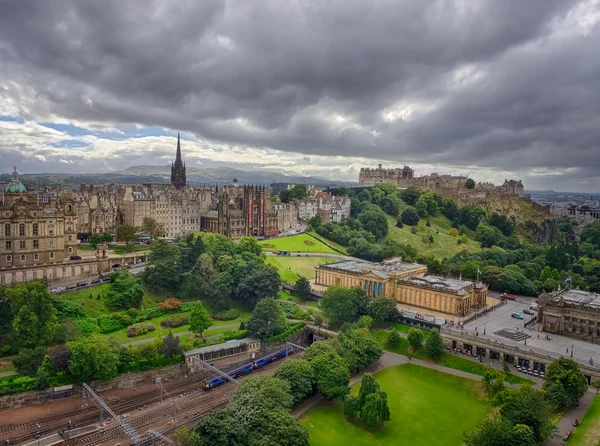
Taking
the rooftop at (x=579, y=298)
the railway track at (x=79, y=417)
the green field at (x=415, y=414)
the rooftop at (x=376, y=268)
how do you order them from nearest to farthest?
the railway track at (x=79, y=417), the green field at (x=415, y=414), the rooftop at (x=579, y=298), the rooftop at (x=376, y=268)

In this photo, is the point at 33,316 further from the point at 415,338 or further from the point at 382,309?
the point at 415,338

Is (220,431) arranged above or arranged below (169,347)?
above

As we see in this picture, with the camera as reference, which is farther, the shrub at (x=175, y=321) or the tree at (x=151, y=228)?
the tree at (x=151, y=228)

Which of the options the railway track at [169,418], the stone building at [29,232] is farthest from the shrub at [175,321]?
the stone building at [29,232]

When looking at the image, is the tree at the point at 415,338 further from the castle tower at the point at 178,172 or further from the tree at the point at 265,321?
the castle tower at the point at 178,172

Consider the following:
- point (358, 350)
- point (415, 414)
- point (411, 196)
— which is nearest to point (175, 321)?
point (358, 350)

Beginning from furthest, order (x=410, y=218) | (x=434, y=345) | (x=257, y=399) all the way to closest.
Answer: (x=410, y=218) < (x=434, y=345) < (x=257, y=399)

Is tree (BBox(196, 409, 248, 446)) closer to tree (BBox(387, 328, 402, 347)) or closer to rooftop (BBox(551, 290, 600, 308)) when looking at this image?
tree (BBox(387, 328, 402, 347))
